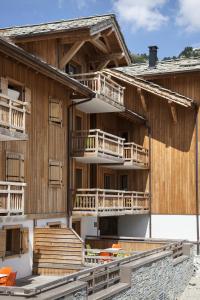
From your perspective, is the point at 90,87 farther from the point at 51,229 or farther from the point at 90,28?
the point at 51,229

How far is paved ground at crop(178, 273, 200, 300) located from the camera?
22.7m

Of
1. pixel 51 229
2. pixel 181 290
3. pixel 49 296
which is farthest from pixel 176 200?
pixel 49 296

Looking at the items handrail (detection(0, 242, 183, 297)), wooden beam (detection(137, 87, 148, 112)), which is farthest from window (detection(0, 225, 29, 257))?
wooden beam (detection(137, 87, 148, 112))

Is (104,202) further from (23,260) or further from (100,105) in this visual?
(23,260)

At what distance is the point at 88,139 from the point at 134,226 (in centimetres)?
937

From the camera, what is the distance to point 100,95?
2380cm

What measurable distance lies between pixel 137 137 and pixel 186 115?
131 inches

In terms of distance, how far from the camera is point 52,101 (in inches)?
845

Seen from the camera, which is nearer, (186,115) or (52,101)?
(52,101)

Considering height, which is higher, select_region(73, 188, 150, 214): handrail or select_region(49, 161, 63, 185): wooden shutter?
select_region(49, 161, 63, 185): wooden shutter

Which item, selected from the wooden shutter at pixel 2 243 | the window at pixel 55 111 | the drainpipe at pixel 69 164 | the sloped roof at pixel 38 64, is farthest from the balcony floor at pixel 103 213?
the wooden shutter at pixel 2 243

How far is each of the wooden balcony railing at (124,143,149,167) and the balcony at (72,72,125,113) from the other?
2.90 meters

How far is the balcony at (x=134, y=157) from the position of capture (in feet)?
92.7

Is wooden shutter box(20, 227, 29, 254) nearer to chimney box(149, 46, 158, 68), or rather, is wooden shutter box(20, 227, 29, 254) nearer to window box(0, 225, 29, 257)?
window box(0, 225, 29, 257)
